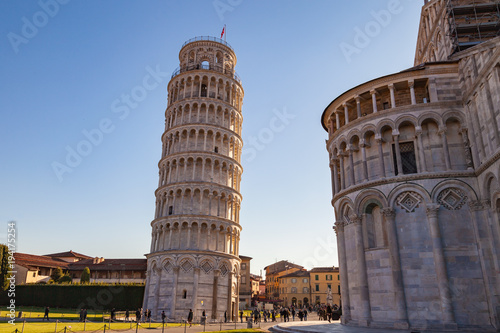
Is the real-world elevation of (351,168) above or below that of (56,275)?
above

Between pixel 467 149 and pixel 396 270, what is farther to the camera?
pixel 467 149

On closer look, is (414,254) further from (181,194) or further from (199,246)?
(181,194)

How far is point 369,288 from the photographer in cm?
2206

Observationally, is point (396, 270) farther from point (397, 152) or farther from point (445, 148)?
point (445, 148)

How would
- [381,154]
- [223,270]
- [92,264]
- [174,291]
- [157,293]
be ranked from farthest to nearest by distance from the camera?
1. [92,264]
2. [223,270]
3. [157,293]
4. [174,291]
5. [381,154]

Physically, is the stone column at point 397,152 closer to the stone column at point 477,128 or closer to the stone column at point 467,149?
the stone column at point 467,149

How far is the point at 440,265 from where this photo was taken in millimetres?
20047

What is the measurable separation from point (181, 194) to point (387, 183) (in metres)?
27.9

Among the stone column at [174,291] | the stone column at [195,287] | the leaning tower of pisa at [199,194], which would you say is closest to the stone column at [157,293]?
the leaning tower of pisa at [199,194]

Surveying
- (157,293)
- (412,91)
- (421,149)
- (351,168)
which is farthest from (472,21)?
(157,293)

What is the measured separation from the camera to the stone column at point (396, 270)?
2016 centimetres

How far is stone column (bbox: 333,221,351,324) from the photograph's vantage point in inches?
944

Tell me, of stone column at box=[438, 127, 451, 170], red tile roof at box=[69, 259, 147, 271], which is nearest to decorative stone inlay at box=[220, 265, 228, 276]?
stone column at box=[438, 127, 451, 170]

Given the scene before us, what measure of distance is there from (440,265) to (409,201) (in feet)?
12.1
